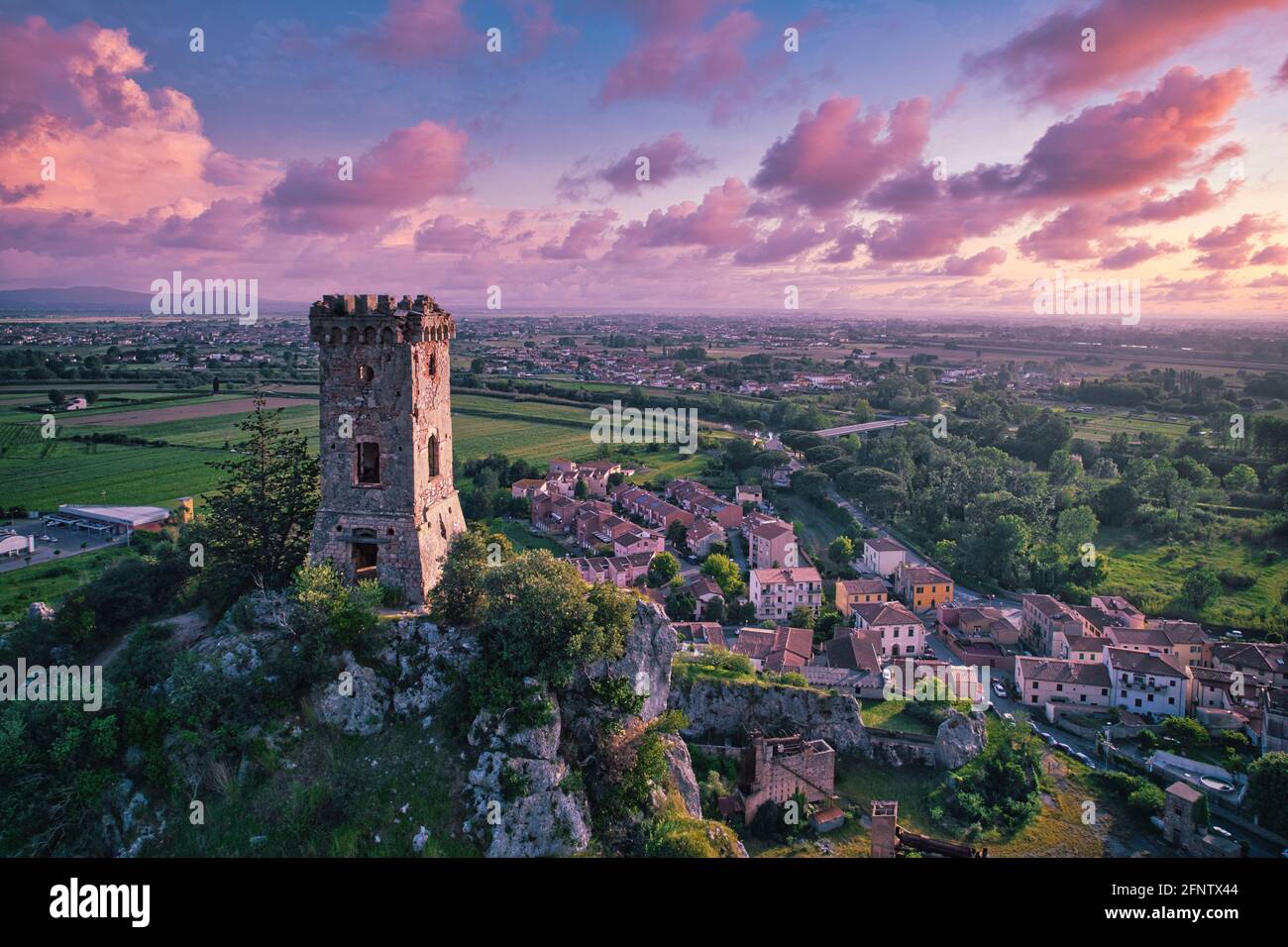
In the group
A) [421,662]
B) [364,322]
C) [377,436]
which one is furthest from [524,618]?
[364,322]

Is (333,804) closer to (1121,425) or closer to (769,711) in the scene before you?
(769,711)

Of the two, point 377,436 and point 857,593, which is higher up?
point 377,436

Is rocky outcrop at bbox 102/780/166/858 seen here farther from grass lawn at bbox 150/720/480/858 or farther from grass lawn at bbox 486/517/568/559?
grass lawn at bbox 486/517/568/559

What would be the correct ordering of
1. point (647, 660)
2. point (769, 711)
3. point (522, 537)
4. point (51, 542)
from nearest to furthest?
point (647, 660)
point (769, 711)
point (51, 542)
point (522, 537)

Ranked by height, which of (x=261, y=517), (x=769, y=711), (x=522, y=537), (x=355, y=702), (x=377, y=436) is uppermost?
(x=377, y=436)

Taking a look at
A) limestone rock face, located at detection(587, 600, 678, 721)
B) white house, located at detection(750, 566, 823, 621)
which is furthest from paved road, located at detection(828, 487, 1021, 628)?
limestone rock face, located at detection(587, 600, 678, 721)
